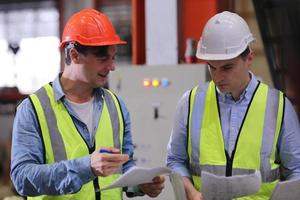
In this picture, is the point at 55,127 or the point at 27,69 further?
the point at 27,69

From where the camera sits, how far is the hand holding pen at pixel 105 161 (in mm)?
1519

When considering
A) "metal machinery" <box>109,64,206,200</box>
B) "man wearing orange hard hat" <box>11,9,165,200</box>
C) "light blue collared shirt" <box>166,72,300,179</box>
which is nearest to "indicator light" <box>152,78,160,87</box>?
"metal machinery" <box>109,64,206,200</box>

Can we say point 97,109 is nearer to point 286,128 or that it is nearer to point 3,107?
point 286,128

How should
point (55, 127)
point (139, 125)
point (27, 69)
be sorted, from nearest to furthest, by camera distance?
point (55, 127), point (139, 125), point (27, 69)

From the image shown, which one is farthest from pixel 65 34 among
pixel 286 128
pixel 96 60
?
pixel 286 128

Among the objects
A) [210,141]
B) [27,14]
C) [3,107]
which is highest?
[27,14]

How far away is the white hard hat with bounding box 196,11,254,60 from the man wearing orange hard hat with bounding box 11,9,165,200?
343 mm

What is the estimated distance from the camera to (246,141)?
1773mm

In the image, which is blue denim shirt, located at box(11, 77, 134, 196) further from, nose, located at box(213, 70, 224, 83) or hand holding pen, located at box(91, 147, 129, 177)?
nose, located at box(213, 70, 224, 83)

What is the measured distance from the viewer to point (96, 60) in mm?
1692

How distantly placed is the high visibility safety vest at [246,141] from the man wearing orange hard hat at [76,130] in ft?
0.62

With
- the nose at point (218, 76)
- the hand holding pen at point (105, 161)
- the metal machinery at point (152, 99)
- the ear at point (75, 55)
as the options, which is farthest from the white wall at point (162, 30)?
the hand holding pen at point (105, 161)

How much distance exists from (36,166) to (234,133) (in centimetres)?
69

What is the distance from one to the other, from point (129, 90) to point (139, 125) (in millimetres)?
246
